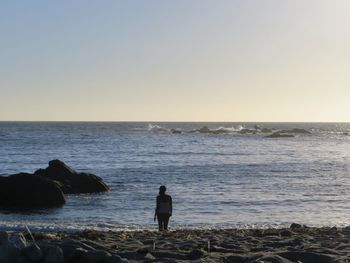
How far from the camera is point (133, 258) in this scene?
8.92 metres

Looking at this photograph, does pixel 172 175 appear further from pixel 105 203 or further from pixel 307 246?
pixel 307 246

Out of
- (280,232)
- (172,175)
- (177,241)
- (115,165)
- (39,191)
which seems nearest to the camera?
(177,241)

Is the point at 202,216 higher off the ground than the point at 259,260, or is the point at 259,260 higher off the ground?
the point at 259,260

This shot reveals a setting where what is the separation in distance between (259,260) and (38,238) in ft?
19.0

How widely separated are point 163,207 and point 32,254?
813 cm

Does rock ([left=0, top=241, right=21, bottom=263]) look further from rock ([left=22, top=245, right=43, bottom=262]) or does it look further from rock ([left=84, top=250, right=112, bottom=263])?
rock ([left=84, top=250, right=112, bottom=263])

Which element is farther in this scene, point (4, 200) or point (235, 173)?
point (235, 173)

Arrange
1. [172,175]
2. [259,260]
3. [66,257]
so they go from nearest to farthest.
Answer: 1. [66,257]
2. [259,260]
3. [172,175]

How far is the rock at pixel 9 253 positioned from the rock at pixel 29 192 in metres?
16.3

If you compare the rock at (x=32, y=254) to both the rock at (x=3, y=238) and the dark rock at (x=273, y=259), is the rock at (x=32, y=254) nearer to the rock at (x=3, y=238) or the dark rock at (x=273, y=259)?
the rock at (x=3, y=238)

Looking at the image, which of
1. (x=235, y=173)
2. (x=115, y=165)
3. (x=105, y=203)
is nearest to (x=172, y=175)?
(x=235, y=173)

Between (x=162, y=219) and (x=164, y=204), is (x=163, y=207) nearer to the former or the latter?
(x=164, y=204)

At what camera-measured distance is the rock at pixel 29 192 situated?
23656 mm

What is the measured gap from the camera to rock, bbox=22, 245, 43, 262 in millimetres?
7398
